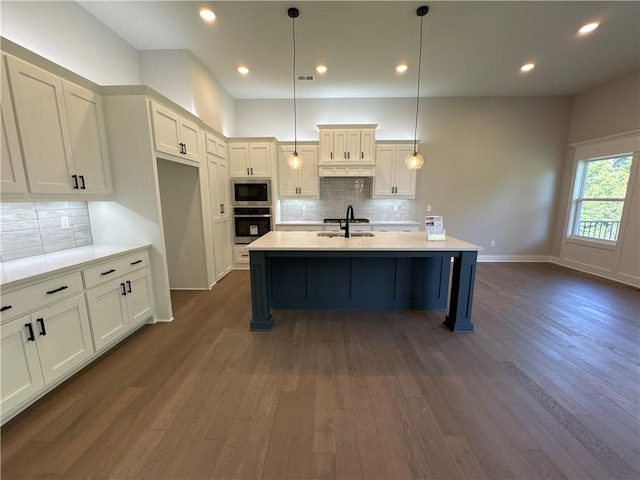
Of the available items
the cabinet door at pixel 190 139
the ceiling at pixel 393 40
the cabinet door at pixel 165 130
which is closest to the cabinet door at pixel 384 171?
the ceiling at pixel 393 40

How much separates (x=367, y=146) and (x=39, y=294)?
185 inches

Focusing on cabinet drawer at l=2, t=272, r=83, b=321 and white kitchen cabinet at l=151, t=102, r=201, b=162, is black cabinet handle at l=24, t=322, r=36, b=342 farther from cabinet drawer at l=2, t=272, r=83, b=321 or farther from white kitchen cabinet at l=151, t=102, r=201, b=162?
white kitchen cabinet at l=151, t=102, r=201, b=162

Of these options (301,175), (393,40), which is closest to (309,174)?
(301,175)

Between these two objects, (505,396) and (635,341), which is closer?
(505,396)

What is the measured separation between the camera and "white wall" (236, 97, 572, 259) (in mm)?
4992

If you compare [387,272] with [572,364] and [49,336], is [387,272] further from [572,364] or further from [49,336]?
[49,336]

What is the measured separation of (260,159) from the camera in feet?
15.2

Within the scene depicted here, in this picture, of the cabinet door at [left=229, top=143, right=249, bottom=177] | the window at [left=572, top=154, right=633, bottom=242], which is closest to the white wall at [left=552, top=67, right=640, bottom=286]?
the window at [left=572, top=154, right=633, bottom=242]

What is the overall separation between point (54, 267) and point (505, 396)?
3.35m

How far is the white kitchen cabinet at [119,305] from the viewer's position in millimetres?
2119

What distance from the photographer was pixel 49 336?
175 cm

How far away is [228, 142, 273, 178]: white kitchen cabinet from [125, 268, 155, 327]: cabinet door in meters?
2.56

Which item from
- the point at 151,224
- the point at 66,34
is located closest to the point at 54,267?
the point at 151,224

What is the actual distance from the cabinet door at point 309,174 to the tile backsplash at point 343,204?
0.30 metres
